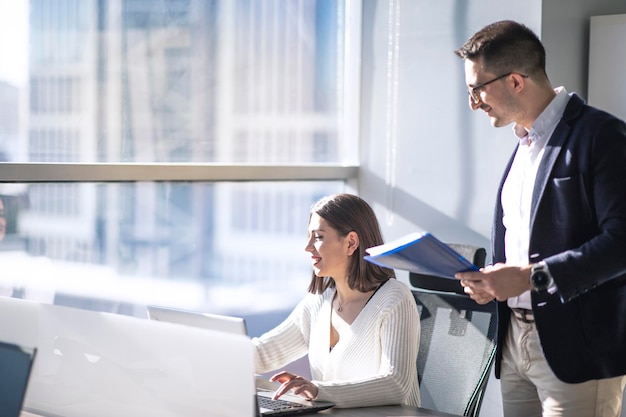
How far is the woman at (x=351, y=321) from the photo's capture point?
2.50 m

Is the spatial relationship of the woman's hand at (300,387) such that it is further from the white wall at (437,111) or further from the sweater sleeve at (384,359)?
the white wall at (437,111)

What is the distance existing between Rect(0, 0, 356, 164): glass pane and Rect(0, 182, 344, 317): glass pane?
0.48ft

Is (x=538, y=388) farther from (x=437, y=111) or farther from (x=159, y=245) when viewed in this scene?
(x=437, y=111)

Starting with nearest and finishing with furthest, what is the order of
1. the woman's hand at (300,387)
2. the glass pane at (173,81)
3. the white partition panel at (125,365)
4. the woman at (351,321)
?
the white partition panel at (125,365), the woman's hand at (300,387), the woman at (351,321), the glass pane at (173,81)

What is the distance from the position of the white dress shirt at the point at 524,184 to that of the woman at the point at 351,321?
39 cm

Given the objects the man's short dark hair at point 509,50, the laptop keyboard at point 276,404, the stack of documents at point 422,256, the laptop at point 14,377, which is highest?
the man's short dark hair at point 509,50

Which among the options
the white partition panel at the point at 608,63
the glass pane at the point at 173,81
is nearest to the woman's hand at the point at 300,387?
the glass pane at the point at 173,81

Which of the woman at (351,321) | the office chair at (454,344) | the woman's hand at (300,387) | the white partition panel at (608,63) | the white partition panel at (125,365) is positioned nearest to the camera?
the white partition panel at (125,365)

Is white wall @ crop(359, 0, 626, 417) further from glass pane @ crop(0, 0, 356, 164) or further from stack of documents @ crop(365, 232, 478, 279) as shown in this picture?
stack of documents @ crop(365, 232, 478, 279)

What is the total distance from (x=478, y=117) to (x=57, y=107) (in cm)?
176

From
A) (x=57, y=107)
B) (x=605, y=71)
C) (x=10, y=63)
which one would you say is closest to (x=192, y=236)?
(x=57, y=107)

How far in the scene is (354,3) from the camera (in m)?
4.38

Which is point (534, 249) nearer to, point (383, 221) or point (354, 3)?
point (383, 221)

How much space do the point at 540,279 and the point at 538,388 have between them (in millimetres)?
352
